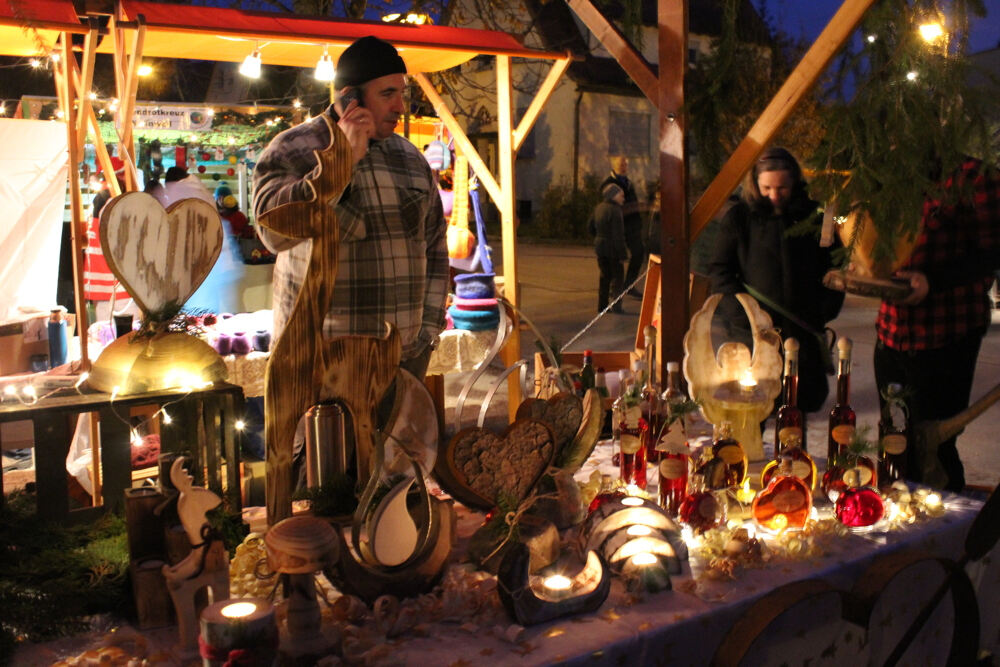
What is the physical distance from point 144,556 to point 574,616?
0.70 m

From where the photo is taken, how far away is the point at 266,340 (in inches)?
164

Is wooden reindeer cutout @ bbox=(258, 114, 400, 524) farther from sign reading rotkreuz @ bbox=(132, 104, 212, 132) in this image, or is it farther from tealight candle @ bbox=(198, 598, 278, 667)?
sign reading rotkreuz @ bbox=(132, 104, 212, 132)

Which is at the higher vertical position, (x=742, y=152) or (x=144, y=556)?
(x=742, y=152)

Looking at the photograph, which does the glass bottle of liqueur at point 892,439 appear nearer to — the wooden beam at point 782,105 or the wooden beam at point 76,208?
the wooden beam at point 782,105

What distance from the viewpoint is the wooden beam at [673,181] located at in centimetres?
281

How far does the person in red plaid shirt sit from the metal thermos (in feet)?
5.47

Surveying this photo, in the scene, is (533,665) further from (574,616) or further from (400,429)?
(400,429)

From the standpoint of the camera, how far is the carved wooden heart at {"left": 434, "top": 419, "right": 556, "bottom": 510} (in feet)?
5.60

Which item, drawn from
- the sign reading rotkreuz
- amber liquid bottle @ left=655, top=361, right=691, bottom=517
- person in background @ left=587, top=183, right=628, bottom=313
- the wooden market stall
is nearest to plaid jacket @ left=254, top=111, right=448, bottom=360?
amber liquid bottle @ left=655, top=361, right=691, bottom=517

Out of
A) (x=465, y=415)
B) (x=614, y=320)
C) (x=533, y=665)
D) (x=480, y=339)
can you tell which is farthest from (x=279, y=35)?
(x=614, y=320)

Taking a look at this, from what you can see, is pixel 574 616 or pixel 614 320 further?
pixel 614 320

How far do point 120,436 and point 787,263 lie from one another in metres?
2.19

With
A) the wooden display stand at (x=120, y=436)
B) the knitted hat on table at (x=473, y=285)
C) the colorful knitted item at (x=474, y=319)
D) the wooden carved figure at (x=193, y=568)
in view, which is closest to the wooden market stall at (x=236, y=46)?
the colorful knitted item at (x=474, y=319)

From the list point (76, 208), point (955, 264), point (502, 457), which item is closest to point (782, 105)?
point (955, 264)
